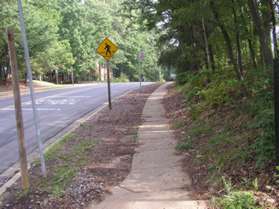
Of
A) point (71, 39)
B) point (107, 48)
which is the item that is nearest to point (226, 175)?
point (107, 48)

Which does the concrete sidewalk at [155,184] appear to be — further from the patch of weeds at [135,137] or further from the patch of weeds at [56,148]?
the patch of weeds at [56,148]

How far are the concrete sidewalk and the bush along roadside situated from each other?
0.73 feet

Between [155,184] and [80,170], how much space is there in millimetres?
1559

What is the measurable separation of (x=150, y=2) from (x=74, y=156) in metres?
11.5

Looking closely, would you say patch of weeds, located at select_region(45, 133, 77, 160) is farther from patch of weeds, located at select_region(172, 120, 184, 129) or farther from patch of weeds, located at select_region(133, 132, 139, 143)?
patch of weeds, located at select_region(172, 120, 184, 129)

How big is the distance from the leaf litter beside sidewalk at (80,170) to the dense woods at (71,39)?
39.7 feet

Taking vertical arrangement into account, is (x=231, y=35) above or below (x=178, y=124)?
above

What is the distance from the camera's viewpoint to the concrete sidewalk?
5.16 m

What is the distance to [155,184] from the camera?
599cm

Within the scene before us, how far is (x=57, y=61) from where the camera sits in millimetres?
56250

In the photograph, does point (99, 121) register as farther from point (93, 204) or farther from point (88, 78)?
point (88, 78)

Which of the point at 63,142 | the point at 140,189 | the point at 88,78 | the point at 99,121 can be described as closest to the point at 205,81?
the point at 99,121

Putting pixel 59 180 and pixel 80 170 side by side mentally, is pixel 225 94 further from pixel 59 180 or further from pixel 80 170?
pixel 59 180

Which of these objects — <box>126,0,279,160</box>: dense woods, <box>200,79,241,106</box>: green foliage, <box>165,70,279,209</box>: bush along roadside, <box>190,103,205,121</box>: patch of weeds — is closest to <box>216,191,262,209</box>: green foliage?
<box>165,70,279,209</box>: bush along roadside
